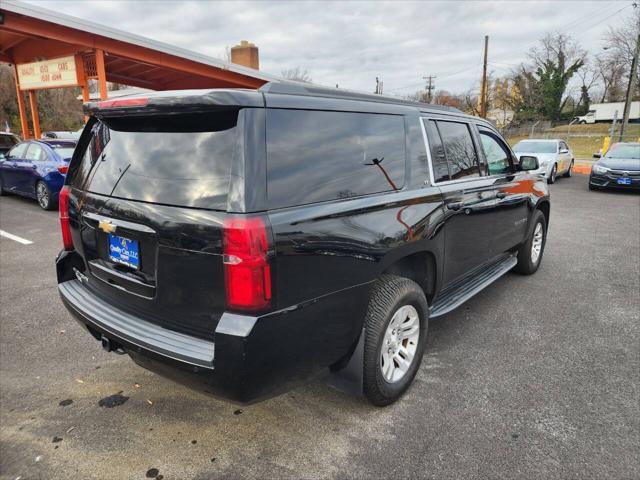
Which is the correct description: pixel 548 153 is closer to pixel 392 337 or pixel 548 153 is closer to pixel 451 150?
pixel 451 150

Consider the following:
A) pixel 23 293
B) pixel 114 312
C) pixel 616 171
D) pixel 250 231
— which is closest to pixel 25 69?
pixel 23 293

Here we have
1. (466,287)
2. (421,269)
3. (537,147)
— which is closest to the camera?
(421,269)

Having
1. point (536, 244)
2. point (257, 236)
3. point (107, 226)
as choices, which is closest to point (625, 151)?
point (536, 244)

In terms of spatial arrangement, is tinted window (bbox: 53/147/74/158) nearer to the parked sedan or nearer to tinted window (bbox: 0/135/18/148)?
tinted window (bbox: 0/135/18/148)

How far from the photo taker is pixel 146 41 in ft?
39.8

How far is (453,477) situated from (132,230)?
2.05m

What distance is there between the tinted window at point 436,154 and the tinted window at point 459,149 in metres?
0.07

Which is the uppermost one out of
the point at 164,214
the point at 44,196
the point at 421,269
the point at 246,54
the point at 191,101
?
the point at 246,54

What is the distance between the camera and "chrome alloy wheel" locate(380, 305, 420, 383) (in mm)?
2750

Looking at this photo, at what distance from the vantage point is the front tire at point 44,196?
9125 mm

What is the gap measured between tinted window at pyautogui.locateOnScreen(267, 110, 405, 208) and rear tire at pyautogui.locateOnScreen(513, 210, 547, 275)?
116 inches

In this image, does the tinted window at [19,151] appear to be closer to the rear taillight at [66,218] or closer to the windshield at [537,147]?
the rear taillight at [66,218]

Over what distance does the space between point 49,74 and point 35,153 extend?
14.3 ft

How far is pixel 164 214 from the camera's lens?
2.09 metres
